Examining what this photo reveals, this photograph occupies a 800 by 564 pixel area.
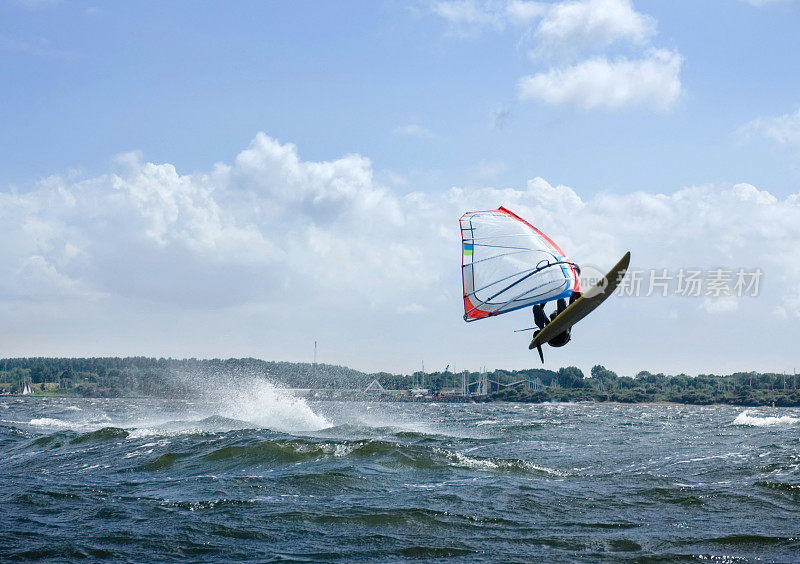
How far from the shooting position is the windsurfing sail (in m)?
13.5

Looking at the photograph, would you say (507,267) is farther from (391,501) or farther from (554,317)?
(391,501)

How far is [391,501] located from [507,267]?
5335 millimetres

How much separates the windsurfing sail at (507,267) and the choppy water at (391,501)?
4057 mm

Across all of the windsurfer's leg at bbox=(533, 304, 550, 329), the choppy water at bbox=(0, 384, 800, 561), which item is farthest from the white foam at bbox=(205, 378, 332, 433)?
the windsurfer's leg at bbox=(533, 304, 550, 329)

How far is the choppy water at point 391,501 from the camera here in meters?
9.76

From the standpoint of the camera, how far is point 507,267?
13.8m

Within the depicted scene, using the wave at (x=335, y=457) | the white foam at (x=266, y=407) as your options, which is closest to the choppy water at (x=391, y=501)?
the wave at (x=335, y=457)

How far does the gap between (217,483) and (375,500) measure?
418 centimetres

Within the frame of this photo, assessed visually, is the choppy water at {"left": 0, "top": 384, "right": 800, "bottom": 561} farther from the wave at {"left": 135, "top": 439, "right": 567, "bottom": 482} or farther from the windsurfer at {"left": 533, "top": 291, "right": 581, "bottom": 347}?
the windsurfer at {"left": 533, "top": 291, "right": 581, "bottom": 347}

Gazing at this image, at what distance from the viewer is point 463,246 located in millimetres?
14234

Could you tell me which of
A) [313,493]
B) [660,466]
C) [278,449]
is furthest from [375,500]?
[660,466]

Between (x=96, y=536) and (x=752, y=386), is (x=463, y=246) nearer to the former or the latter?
(x=96, y=536)

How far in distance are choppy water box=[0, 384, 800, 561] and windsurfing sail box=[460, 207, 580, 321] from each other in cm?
406

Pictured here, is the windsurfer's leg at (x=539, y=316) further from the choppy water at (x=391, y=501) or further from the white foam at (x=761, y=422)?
the white foam at (x=761, y=422)
